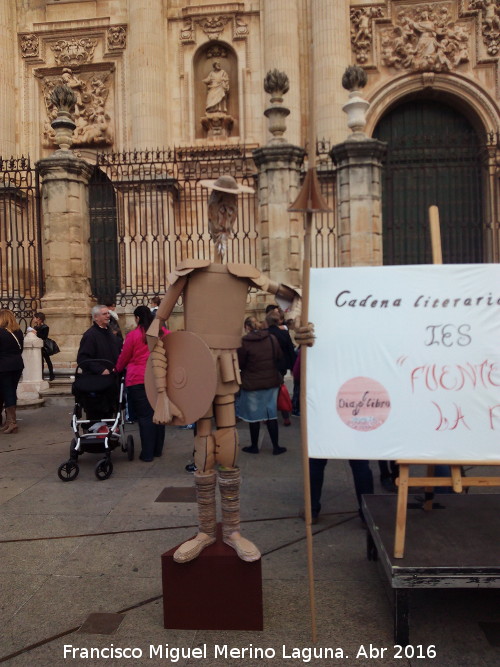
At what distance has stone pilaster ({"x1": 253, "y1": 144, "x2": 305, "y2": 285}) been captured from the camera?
467 inches

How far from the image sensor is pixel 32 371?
38.0ft

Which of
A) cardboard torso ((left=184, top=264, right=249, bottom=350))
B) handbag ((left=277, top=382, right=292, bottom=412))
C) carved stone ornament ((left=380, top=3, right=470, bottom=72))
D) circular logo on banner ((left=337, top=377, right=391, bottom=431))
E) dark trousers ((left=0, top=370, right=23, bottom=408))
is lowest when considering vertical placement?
handbag ((left=277, top=382, right=292, bottom=412))

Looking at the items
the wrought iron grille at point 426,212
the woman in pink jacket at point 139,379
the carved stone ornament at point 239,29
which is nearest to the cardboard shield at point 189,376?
the woman in pink jacket at point 139,379

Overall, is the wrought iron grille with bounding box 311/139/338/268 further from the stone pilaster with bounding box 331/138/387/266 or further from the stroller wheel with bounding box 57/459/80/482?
the stroller wheel with bounding box 57/459/80/482

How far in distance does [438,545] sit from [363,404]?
2.96ft

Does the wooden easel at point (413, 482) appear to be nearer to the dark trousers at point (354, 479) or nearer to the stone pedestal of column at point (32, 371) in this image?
the dark trousers at point (354, 479)

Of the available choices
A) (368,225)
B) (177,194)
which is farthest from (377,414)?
(177,194)

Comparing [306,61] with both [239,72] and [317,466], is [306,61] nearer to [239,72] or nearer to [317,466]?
[239,72]

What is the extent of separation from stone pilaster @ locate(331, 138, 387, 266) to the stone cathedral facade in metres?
5.14

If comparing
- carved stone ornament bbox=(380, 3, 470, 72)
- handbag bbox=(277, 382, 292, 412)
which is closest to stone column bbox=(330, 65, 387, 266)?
handbag bbox=(277, 382, 292, 412)

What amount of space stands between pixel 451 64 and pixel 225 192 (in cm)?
1683

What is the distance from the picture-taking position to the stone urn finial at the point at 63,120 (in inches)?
501

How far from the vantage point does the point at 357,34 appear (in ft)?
60.8

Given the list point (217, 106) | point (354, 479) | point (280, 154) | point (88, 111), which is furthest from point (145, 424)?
point (88, 111)
